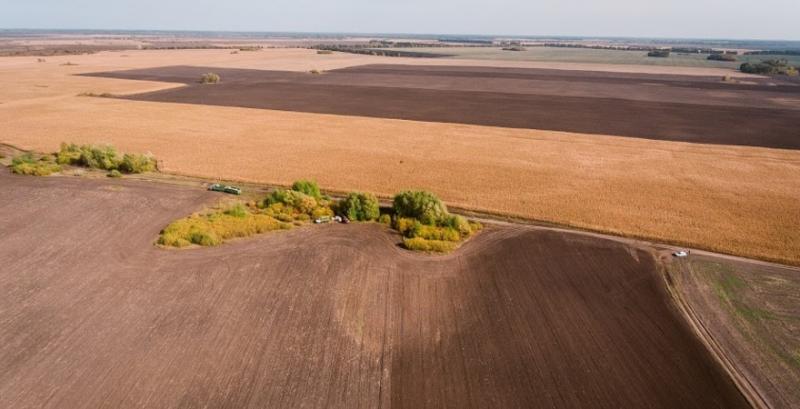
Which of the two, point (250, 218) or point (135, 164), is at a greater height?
point (135, 164)

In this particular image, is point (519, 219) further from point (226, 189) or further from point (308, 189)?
point (226, 189)

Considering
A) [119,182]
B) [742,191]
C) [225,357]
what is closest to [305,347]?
[225,357]

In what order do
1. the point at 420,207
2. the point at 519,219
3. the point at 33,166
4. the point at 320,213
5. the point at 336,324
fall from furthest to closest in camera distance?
the point at 33,166
the point at 519,219
the point at 320,213
the point at 420,207
the point at 336,324

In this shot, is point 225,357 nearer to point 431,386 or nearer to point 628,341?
point 431,386

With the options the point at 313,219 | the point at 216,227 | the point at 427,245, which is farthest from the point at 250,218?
the point at 427,245

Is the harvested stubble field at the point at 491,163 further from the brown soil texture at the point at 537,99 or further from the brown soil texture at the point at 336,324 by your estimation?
the brown soil texture at the point at 336,324

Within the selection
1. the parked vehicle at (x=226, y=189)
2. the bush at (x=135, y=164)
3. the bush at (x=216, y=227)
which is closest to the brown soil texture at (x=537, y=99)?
the bush at (x=135, y=164)
